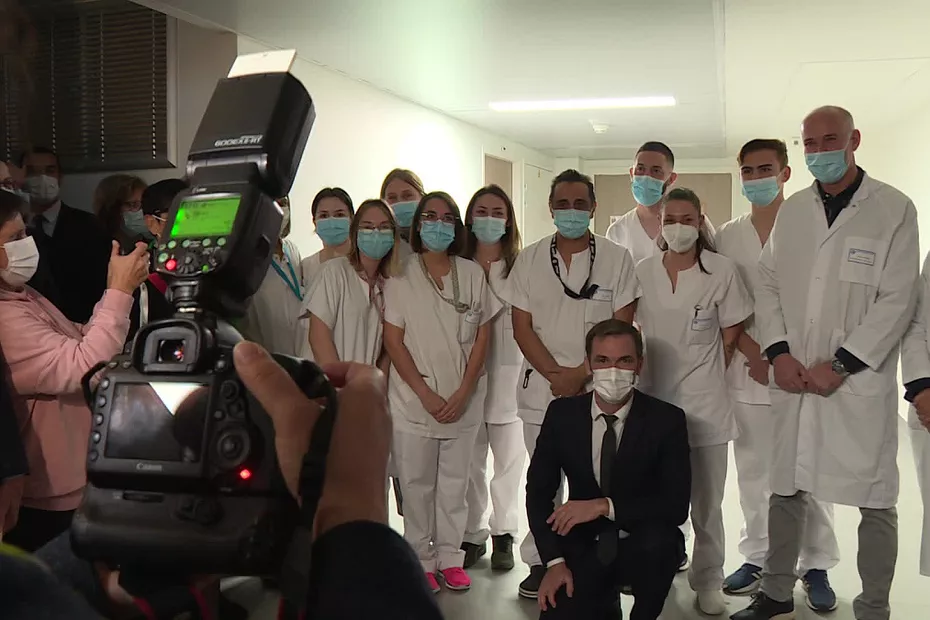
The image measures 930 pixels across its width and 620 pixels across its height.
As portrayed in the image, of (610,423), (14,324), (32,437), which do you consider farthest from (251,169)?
(610,423)

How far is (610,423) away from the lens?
2.54 metres

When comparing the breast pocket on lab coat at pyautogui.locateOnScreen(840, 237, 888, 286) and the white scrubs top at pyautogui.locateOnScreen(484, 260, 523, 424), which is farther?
the white scrubs top at pyautogui.locateOnScreen(484, 260, 523, 424)

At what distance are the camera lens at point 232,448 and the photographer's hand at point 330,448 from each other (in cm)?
3

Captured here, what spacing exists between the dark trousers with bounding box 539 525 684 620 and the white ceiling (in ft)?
8.02

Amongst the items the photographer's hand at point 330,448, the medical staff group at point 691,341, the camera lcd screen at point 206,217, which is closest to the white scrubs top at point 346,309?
the medical staff group at point 691,341

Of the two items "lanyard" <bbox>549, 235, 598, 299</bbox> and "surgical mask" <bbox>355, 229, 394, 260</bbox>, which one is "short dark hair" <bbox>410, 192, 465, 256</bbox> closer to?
"surgical mask" <bbox>355, 229, 394, 260</bbox>

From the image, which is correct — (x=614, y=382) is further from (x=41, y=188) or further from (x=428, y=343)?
(x=41, y=188)

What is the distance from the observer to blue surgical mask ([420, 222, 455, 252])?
123 inches

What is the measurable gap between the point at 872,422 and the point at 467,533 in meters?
1.68

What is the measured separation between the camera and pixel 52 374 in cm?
206

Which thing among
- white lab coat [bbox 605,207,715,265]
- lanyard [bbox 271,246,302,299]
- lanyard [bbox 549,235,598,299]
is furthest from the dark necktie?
lanyard [bbox 271,246,302,299]

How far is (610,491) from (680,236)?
1.07 meters

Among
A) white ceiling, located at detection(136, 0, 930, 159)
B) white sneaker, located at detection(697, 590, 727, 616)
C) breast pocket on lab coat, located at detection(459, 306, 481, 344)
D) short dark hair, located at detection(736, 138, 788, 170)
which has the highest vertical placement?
white ceiling, located at detection(136, 0, 930, 159)

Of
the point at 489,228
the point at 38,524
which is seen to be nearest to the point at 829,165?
the point at 489,228
